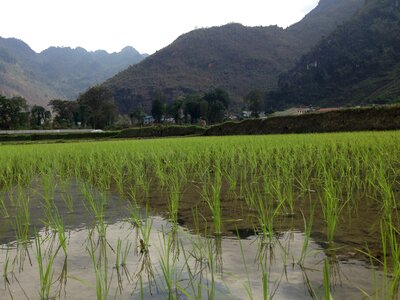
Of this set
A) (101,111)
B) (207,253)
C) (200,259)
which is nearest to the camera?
(200,259)

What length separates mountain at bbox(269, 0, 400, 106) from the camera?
7925 centimetres

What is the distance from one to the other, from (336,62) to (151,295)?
95.5 m

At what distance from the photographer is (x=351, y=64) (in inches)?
3383

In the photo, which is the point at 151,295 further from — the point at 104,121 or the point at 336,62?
the point at 336,62

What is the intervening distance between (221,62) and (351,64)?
144 ft

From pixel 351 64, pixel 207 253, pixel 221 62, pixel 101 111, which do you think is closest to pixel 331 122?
pixel 207 253

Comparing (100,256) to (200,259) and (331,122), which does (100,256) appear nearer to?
(200,259)

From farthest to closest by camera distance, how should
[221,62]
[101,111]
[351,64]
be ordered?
[221,62] → [351,64] → [101,111]

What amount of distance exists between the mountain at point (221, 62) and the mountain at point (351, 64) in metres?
15.6

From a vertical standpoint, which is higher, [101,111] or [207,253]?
[101,111]

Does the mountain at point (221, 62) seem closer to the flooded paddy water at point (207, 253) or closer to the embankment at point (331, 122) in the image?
→ the embankment at point (331, 122)

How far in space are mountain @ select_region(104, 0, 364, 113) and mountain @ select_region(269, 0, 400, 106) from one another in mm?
15648

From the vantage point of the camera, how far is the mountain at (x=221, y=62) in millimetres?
105125

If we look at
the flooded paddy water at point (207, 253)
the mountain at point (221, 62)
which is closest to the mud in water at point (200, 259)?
the flooded paddy water at point (207, 253)
